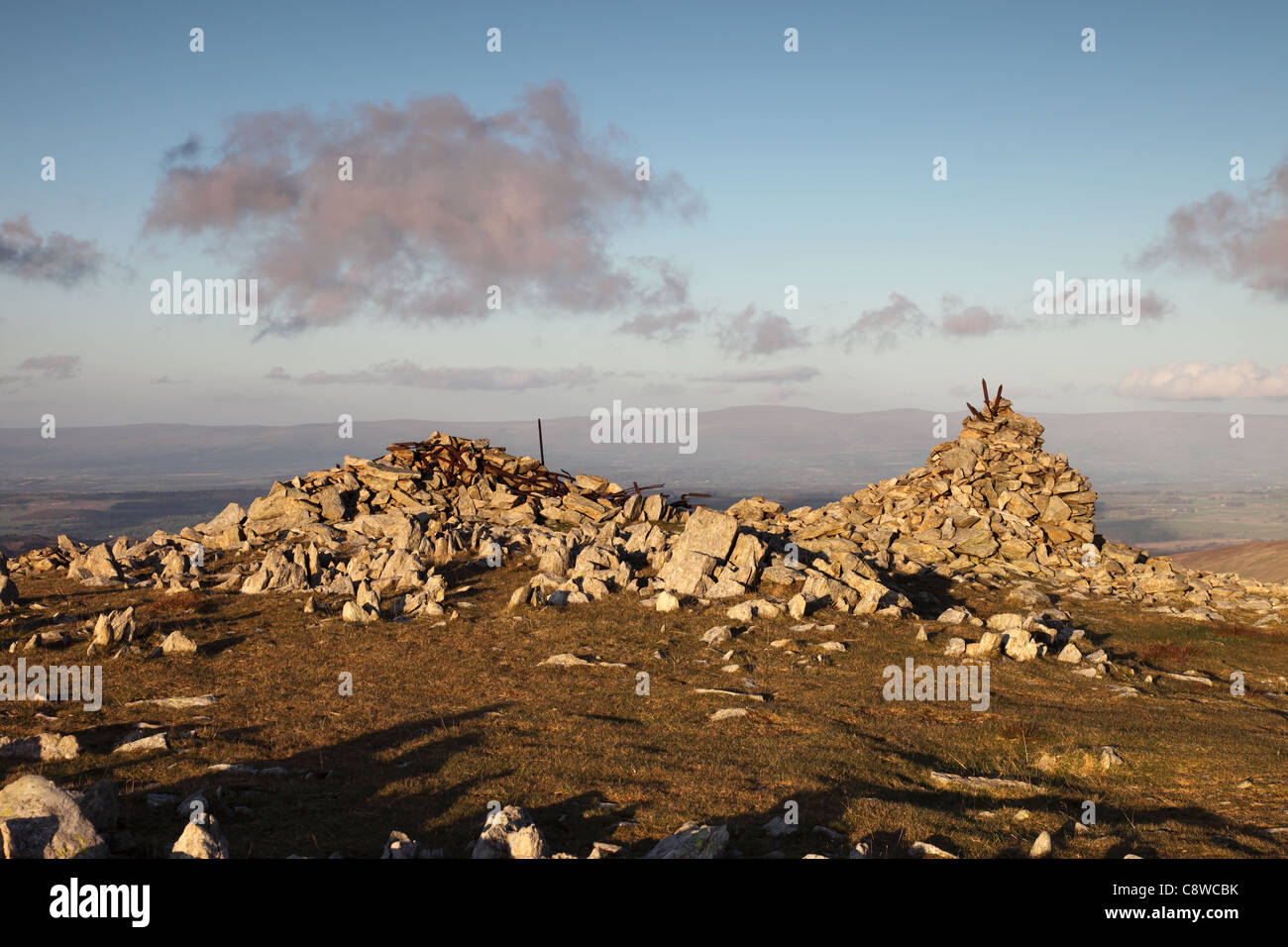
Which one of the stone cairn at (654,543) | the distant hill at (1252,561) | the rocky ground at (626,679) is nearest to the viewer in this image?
the rocky ground at (626,679)

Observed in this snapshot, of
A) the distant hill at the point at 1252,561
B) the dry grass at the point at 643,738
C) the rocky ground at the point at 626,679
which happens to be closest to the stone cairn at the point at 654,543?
the rocky ground at the point at 626,679

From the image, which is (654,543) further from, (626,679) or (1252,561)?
(1252,561)

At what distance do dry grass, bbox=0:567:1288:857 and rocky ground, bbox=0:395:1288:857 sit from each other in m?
0.08

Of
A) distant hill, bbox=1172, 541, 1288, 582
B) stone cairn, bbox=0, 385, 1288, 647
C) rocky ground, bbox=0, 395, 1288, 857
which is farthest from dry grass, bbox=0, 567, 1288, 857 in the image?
distant hill, bbox=1172, 541, 1288, 582

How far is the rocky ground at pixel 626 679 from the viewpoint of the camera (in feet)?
32.8

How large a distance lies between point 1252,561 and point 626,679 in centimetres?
12387

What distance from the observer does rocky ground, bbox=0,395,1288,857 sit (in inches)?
393

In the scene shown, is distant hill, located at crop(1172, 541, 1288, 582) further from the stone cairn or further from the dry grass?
the dry grass

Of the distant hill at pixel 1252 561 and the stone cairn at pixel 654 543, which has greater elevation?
the stone cairn at pixel 654 543

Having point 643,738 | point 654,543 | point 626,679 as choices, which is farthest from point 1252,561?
point 643,738

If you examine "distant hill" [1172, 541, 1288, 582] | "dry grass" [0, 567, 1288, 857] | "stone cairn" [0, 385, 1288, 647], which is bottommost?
"distant hill" [1172, 541, 1288, 582]

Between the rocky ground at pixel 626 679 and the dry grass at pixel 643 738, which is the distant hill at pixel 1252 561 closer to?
the rocky ground at pixel 626 679

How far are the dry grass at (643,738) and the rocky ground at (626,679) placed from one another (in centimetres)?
8

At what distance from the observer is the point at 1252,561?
364 feet
